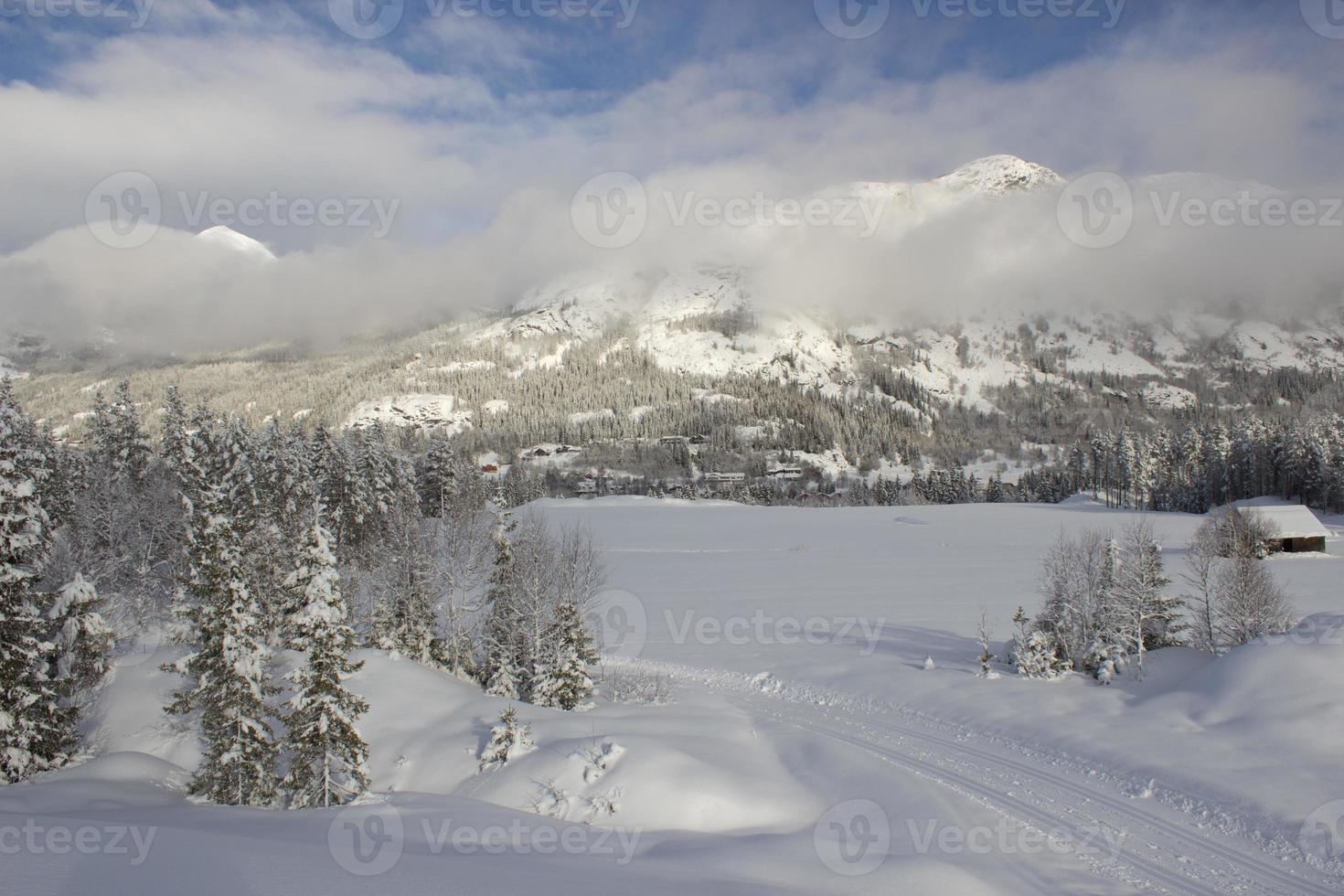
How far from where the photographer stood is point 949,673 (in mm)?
26531

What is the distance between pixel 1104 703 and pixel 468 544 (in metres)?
30.2

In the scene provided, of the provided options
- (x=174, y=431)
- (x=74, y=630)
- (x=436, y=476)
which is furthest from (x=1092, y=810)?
(x=436, y=476)

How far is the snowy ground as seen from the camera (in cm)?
924

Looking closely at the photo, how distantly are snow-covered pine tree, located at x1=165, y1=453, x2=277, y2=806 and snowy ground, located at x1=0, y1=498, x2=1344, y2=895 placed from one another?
1.29 metres

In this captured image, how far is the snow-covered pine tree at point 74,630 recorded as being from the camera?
18.8 metres

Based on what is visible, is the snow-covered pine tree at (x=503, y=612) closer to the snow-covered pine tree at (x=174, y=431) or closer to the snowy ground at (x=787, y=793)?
the snowy ground at (x=787, y=793)

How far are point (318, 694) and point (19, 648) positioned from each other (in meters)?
7.36

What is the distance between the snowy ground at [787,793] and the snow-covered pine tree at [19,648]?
3.12ft

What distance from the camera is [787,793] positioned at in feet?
53.4

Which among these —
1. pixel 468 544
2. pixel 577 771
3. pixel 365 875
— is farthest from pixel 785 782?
pixel 468 544

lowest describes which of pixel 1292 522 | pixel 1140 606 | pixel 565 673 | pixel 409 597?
pixel 565 673

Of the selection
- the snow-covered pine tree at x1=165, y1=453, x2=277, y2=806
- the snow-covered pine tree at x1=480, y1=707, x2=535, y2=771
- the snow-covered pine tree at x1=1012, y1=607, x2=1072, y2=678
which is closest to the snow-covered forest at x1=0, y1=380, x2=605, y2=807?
the snow-covered pine tree at x1=165, y1=453, x2=277, y2=806

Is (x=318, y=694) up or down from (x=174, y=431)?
down

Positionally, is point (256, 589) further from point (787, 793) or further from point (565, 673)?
point (787, 793)
